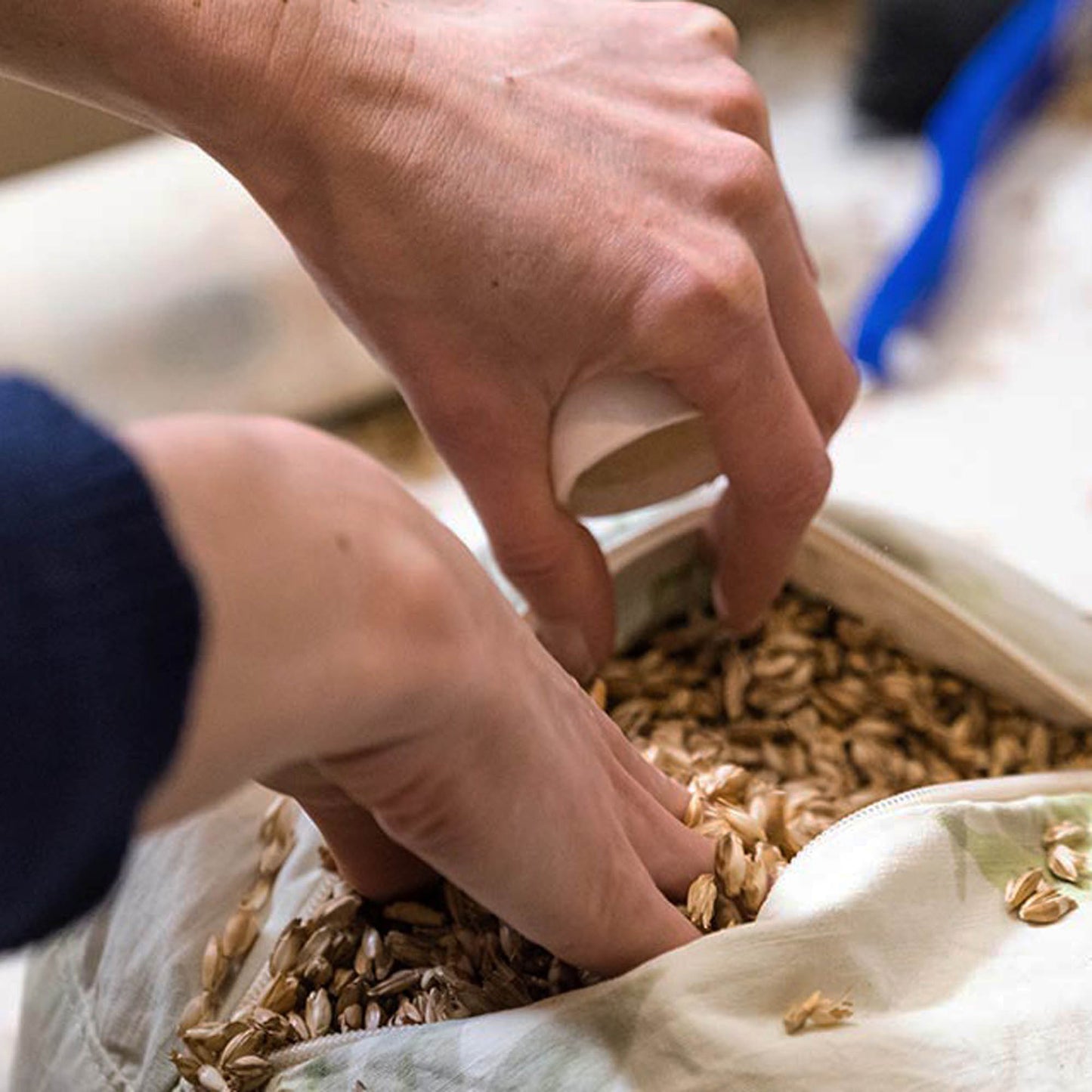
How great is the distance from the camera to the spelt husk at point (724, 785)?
1.60 ft

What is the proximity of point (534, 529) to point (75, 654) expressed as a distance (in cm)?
31

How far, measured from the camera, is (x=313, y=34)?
55 cm

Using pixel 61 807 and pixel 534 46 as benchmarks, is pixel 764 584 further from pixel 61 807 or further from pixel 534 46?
pixel 61 807

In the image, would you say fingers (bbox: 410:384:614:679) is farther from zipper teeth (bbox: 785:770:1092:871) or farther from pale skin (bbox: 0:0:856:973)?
zipper teeth (bbox: 785:770:1092:871)

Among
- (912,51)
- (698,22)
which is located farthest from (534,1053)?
(912,51)

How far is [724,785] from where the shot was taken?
0.53 metres

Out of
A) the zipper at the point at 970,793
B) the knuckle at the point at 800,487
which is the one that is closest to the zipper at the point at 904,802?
the zipper at the point at 970,793

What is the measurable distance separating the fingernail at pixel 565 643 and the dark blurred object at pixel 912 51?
2.84 feet

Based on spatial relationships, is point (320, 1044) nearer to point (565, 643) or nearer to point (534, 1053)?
point (534, 1053)

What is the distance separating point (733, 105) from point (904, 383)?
0.52m

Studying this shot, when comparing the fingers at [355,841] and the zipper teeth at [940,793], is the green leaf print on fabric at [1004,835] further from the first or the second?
the fingers at [355,841]

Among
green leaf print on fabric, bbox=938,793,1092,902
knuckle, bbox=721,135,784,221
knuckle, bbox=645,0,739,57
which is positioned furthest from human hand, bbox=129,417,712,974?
knuckle, bbox=645,0,739,57

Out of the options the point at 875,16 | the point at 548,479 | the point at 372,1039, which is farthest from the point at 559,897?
the point at 875,16

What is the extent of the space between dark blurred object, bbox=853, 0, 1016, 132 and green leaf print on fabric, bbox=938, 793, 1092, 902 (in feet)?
3.02
